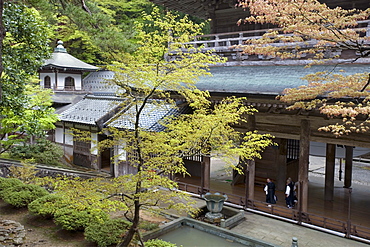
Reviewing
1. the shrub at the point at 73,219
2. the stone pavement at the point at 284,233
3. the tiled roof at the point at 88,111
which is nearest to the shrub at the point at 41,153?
the tiled roof at the point at 88,111

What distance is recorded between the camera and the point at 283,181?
17.0 meters

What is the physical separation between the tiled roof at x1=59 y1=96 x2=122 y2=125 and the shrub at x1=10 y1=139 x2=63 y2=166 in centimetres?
215

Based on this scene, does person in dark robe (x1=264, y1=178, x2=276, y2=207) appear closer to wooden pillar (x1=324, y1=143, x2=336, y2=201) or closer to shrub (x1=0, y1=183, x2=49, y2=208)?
wooden pillar (x1=324, y1=143, x2=336, y2=201)

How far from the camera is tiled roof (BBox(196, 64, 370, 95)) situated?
452 inches

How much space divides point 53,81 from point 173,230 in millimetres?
21573

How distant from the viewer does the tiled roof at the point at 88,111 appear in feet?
68.5

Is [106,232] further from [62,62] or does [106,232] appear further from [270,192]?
[62,62]

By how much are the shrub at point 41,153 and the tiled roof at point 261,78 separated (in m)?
12.8

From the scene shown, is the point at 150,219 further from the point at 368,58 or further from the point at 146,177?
the point at 368,58

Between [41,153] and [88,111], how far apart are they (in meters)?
4.21

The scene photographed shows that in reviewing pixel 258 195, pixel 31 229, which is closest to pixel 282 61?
pixel 258 195

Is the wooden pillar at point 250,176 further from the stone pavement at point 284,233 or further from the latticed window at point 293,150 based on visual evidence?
the latticed window at point 293,150

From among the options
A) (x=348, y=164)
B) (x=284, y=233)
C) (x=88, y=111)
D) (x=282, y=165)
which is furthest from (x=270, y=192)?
(x=88, y=111)

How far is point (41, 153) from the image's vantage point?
21.3 m
